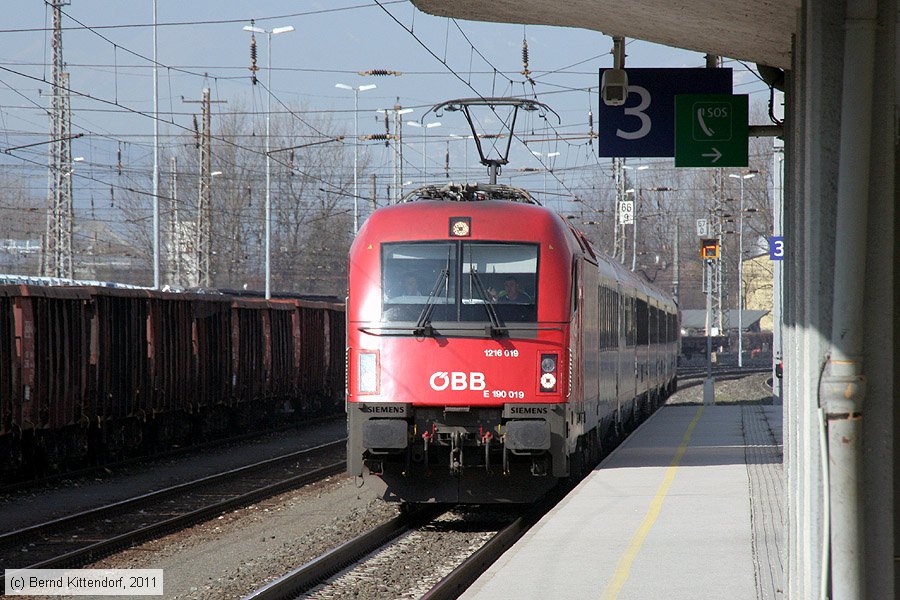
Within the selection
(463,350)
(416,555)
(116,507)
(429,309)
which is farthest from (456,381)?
(116,507)

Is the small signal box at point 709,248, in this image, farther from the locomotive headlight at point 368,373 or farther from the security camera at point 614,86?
the locomotive headlight at point 368,373

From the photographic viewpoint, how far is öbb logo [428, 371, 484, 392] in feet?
37.7

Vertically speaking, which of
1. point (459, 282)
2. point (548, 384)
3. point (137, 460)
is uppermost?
point (459, 282)

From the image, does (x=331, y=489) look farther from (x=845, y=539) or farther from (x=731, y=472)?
(x=845, y=539)

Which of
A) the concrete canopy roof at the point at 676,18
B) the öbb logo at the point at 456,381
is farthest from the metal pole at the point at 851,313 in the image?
the öbb logo at the point at 456,381

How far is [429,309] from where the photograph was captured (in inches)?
460

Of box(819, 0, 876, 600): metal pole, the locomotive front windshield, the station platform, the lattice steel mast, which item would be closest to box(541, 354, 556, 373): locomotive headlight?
the locomotive front windshield

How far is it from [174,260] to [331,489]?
37.1 meters

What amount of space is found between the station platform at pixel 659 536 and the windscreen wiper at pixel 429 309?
2.07 meters

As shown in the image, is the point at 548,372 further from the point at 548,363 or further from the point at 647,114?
the point at 647,114

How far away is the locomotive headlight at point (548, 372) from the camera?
11.6m

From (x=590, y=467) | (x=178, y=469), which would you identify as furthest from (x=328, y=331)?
(x=590, y=467)

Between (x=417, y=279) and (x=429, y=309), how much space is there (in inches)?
14.8

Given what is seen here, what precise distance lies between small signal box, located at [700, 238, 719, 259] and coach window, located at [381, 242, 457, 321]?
59.4 ft
